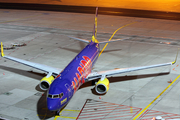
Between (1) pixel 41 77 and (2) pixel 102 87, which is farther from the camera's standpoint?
(1) pixel 41 77

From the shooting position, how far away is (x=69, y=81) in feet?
98.5

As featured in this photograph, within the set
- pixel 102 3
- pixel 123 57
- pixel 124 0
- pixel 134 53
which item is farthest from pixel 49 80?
pixel 124 0

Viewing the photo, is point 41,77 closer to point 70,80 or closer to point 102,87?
point 70,80

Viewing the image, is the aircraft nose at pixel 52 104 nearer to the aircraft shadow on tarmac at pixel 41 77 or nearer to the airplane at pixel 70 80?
the airplane at pixel 70 80

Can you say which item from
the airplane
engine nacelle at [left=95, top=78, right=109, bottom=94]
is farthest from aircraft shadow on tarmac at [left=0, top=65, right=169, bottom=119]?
engine nacelle at [left=95, top=78, right=109, bottom=94]

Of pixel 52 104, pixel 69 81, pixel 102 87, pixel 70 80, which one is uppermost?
pixel 102 87

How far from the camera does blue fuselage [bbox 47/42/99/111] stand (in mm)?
27469

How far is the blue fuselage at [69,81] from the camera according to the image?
27.5 metres

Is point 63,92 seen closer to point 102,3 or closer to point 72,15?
point 72,15

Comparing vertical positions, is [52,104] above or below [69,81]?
below

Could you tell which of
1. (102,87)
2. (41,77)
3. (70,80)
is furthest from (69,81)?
(41,77)

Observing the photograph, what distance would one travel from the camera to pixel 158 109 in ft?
102

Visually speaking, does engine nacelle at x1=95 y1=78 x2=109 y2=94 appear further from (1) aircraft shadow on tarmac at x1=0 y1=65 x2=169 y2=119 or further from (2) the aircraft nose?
(2) the aircraft nose

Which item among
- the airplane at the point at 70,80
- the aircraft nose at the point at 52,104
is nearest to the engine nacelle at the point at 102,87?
the airplane at the point at 70,80
